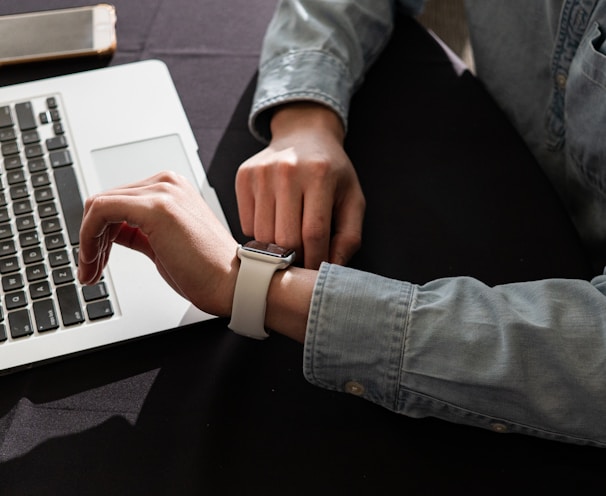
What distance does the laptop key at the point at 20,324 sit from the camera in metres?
0.54

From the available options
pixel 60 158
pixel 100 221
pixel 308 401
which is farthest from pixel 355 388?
pixel 60 158

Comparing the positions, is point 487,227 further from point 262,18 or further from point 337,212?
point 262,18

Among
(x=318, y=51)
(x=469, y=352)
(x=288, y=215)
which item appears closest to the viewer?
(x=469, y=352)

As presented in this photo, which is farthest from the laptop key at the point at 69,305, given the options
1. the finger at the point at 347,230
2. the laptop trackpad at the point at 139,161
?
the finger at the point at 347,230

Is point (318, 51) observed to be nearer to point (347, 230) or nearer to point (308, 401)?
point (347, 230)

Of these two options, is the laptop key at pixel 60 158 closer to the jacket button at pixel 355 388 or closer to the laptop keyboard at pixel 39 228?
the laptop keyboard at pixel 39 228

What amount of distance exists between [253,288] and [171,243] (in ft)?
0.27

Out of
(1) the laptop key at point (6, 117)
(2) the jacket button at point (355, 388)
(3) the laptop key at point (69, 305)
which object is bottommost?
(3) the laptop key at point (69, 305)

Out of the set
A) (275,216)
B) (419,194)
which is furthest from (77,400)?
(419,194)

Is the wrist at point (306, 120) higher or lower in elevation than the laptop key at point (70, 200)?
higher

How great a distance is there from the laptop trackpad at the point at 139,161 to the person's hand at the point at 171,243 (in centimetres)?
8

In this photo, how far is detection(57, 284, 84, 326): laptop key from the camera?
547 millimetres

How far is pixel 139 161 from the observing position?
2.19ft

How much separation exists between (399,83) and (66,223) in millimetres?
404
